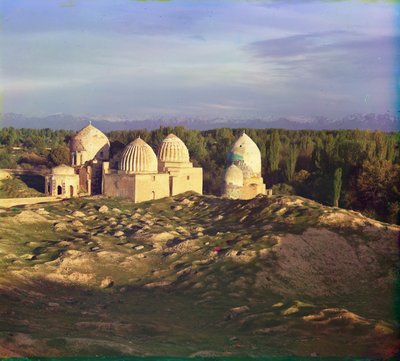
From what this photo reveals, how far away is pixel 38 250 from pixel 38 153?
30.4 meters

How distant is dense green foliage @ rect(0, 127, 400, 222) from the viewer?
36.4 meters

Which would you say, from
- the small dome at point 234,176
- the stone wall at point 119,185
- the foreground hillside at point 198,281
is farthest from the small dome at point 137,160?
the small dome at point 234,176

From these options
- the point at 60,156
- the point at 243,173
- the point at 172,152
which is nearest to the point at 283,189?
the point at 243,173

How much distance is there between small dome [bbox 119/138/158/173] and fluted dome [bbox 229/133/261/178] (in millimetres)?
5913

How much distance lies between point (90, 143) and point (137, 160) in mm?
5167

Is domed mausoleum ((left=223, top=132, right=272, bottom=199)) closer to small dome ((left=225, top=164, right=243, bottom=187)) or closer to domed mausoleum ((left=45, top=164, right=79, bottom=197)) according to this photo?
small dome ((left=225, top=164, right=243, bottom=187))

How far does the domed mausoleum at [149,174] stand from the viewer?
111ft

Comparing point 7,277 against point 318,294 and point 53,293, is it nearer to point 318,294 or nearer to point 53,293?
point 53,293

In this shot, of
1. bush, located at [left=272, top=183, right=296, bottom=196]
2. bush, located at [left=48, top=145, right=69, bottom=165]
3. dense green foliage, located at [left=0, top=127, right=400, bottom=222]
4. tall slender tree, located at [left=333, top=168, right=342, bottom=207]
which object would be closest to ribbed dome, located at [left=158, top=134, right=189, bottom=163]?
dense green foliage, located at [left=0, top=127, right=400, bottom=222]

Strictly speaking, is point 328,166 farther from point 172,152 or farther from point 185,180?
point 172,152

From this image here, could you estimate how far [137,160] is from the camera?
34.5m

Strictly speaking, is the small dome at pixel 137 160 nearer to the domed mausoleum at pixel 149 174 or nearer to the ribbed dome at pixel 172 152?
the domed mausoleum at pixel 149 174

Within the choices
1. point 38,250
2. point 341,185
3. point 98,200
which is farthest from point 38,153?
point 38,250

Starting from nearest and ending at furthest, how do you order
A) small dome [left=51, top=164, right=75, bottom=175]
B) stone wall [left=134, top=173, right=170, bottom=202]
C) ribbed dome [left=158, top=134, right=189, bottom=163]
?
1. stone wall [left=134, top=173, right=170, bottom=202]
2. small dome [left=51, top=164, right=75, bottom=175]
3. ribbed dome [left=158, top=134, right=189, bottom=163]
